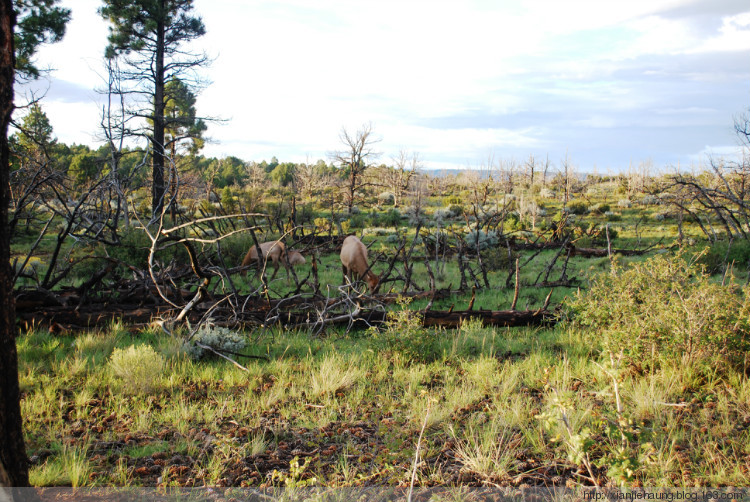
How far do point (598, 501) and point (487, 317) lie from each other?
4.73 metres

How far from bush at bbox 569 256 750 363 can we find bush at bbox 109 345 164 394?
4983 millimetres

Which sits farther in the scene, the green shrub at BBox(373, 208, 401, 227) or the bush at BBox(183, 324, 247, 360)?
the green shrub at BBox(373, 208, 401, 227)

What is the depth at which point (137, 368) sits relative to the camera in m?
4.93

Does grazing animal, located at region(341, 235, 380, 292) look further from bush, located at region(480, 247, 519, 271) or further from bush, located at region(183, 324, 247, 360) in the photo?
bush, located at region(183, 324, 247, 360)

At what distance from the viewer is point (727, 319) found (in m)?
4.84

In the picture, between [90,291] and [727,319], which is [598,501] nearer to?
[727,319]

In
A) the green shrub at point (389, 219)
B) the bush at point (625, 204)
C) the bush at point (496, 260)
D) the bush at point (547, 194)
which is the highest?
the bush at point (547, 194)

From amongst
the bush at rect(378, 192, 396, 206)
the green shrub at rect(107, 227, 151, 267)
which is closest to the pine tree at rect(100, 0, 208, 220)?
the green shrub at rect(107, 227, 151, 267)

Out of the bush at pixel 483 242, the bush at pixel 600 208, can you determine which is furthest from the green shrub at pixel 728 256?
the bush at pixel 600 208

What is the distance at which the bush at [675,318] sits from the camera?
15.6 feet

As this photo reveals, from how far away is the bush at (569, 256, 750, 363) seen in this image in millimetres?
4746

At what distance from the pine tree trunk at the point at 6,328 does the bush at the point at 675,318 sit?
499 cm

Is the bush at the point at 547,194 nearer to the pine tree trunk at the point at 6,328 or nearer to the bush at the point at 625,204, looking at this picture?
the bush at the point at 625,204

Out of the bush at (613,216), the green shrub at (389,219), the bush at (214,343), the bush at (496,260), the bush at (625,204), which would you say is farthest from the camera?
the bush at (625,204)
